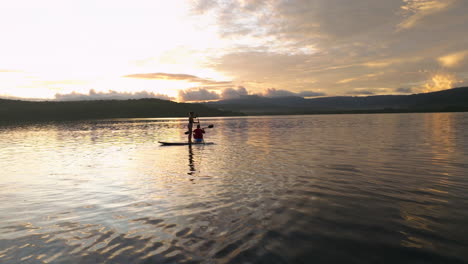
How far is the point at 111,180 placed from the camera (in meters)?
15.0

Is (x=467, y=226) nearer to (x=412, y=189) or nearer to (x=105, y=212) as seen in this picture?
(x=412, y=189)

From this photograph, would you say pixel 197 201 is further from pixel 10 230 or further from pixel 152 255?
pixel 10 230

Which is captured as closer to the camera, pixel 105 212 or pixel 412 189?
pixel 105 212

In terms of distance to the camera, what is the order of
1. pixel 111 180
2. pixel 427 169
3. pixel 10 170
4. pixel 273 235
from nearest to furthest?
pixel 273 235
pixel 111 180
pixel 427 169
pixel 10 170

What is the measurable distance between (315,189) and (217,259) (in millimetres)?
7158

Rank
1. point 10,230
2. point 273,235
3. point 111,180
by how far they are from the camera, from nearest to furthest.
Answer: point 273,235
point 10,230
point 111,180

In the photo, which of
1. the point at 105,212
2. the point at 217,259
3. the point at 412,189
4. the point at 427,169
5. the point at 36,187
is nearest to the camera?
the point at 217,259

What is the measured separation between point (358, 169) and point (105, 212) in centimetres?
1334

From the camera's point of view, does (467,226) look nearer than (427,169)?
Yes

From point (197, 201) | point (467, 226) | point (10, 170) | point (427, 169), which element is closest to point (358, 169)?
point (427, 169)

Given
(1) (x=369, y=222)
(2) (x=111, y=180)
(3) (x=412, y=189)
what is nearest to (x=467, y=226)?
(1) (x=369, y=222)

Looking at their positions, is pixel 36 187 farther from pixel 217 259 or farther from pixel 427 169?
pixel 427 169

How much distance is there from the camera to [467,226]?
7.97 meters

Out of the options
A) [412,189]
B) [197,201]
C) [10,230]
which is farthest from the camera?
[412,189]
